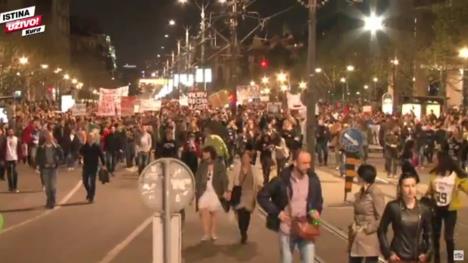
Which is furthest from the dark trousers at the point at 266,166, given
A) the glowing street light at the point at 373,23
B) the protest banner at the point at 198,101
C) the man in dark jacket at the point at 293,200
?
the glowing street light at the point at 373,23

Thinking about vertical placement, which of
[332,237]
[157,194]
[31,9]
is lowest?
[332,237]

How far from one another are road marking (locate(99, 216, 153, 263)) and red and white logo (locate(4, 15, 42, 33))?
43.3 meters

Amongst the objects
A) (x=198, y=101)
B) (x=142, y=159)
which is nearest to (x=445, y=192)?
(x=142, y=159)

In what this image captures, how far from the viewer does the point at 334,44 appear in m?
94.9

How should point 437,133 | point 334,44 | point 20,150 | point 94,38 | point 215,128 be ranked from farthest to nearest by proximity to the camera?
point 94,38 < point 334,44 < point 437,133 < point 20,150 < point 215,128

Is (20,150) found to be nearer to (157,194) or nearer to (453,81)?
(157,194)

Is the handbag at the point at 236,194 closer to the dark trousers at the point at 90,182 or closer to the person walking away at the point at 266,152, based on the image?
the dark trousers at the point at 90,182

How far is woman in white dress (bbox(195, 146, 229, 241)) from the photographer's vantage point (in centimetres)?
1339

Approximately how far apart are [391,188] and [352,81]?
62.1 metres

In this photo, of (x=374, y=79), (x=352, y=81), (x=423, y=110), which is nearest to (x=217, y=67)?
(x=352, y=81)

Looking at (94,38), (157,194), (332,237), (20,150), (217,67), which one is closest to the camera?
(157,194)

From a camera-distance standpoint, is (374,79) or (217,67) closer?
(374,79)

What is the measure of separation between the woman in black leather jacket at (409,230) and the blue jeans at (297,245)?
1.28 m

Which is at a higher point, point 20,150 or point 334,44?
point 334,44
